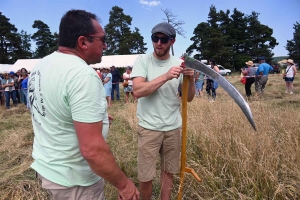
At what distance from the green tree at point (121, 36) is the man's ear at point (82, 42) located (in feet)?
184

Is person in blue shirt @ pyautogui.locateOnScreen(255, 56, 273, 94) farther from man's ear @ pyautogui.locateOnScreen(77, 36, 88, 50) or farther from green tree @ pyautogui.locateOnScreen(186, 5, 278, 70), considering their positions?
green tree @ pyautogui.locateOnScreen(186, 5, 278, 70)

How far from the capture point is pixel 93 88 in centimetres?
111

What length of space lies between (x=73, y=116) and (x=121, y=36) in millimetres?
62488

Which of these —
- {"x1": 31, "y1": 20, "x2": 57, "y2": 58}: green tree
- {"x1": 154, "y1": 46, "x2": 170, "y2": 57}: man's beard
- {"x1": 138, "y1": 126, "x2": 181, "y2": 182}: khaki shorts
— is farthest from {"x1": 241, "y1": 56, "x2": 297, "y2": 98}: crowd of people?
{"x1": 31, "y1": 20, "x2": 57, "y2": 58}: green tree

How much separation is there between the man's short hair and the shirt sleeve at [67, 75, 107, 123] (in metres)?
0.25

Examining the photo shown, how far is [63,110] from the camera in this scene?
3.78 feet

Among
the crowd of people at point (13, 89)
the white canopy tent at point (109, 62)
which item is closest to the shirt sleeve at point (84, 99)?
the crowd of people at point (13, 89)

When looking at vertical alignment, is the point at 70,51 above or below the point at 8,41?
below

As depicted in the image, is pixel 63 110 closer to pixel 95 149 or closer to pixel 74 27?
pixel 95 149

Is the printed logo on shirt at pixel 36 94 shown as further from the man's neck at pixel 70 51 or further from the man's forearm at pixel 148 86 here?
the man's forearm at pixel 148 86

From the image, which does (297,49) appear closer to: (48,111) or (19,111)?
(19,111)

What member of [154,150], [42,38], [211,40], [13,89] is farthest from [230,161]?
[42,38]

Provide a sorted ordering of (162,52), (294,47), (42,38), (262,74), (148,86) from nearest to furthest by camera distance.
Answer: (148,86), (162,52), (262,74), (294,47), (42,38)

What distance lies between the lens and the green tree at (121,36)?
5691 centimetres
